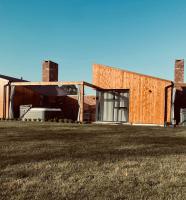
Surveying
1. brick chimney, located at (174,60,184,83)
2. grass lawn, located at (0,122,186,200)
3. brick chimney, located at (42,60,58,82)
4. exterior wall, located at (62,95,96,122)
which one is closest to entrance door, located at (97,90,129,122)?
exterior wall, located at (62,95,96,122)

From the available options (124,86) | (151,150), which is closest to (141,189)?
(151,150)

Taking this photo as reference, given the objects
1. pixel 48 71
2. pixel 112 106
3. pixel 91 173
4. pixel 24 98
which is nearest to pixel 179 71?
pixel 112 106

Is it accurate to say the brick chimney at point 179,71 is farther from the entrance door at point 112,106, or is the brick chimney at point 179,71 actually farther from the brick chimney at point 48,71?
the brick chimney at point 48,71

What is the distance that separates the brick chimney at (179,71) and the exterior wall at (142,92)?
13.2 ft

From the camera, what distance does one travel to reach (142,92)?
19.8m

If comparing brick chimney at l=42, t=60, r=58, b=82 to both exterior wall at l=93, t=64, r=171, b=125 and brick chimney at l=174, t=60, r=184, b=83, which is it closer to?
exterior wall at l=93, t=64, r=171, b=125

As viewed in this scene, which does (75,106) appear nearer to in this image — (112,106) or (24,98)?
(24,98)

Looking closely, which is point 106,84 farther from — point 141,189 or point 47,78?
point 141,189

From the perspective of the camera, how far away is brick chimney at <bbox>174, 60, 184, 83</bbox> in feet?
74.4

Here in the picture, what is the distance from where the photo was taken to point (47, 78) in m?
26.0

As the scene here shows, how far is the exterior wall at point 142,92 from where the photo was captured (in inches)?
758

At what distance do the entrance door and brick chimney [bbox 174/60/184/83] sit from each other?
461cm

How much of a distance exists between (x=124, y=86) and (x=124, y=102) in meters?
1.36

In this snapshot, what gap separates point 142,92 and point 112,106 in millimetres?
2796
